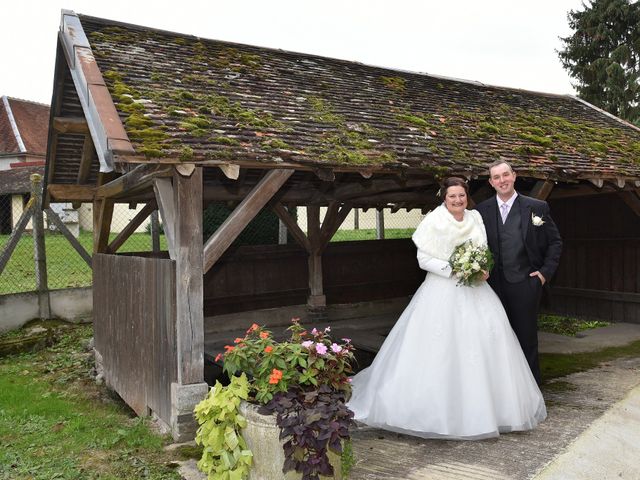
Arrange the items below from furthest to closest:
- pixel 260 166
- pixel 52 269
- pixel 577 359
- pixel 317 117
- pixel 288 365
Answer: pixel 52 269 → pixel 577 359 → pixel 317 117 → pixel 260 166 → pixel 288 365

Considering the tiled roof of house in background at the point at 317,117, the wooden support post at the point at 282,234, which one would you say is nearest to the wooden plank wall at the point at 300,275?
the wooden support post at the point at 282,234

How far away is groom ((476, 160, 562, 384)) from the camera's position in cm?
509

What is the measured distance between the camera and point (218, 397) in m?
3.78

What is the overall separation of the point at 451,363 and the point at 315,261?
630 cm

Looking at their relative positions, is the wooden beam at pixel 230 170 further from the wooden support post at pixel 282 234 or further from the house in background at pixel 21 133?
the house in background at pixel 21 133

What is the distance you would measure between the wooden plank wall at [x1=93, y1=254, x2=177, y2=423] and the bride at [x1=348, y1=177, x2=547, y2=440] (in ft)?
5.92

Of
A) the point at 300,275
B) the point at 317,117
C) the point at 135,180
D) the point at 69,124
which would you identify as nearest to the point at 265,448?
the point at 135,180

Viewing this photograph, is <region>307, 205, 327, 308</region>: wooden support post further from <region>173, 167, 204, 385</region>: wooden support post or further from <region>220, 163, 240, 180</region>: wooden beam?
<region>220, 163, 240, 180</region>: wooden beam

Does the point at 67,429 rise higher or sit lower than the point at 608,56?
lower

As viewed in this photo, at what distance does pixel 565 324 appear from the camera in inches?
411

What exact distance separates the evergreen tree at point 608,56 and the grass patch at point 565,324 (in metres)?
15.6

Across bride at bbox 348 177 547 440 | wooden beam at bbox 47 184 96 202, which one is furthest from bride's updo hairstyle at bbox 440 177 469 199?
wooden beam at bbox 47 184 96 202

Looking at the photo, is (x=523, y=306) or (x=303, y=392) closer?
(x=303, y=392)

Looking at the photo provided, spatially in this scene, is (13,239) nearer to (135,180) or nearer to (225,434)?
(135,180)
